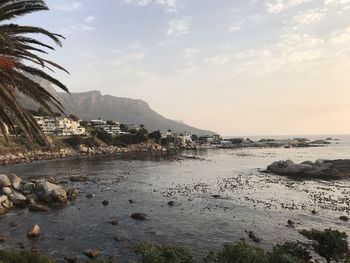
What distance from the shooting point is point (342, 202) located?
48.5m

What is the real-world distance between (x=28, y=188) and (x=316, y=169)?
205 feet

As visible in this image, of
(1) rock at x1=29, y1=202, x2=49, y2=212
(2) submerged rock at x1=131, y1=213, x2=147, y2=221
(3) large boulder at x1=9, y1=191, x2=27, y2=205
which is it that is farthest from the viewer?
(3) large boulder at x1=9, y1=191, x2=27, y2=205

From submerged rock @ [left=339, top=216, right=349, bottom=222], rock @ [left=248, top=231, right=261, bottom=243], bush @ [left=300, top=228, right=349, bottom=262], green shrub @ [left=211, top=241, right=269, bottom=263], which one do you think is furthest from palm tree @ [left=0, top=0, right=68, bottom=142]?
submerged rock @ [left=339, top=216, right=349, bottom=222]

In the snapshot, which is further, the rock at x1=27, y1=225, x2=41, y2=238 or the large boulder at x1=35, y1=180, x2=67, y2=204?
the large boulder at x1=35, y1=180, x2=67, y2=204

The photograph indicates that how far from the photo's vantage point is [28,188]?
48.5 m

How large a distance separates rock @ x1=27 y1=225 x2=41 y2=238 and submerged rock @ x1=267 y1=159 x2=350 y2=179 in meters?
61.9

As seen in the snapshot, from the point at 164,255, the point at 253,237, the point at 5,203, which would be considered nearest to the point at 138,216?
the point at 253,237

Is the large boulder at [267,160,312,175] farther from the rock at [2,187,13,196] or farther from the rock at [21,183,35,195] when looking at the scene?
the rock at [2,187,13,196]

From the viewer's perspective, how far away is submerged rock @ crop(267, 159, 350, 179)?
254 feet

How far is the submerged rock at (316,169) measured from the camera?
254 feet

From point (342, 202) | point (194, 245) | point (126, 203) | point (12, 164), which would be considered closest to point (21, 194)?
point (126, 203)

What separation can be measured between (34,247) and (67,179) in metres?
40.6

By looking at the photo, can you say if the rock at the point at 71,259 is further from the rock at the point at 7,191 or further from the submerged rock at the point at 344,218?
the submerged rock at the point at 344,218

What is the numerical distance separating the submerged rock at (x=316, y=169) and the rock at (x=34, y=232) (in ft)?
203
